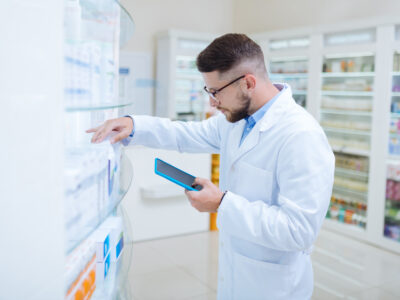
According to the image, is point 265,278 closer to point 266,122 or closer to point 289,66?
point 266,122

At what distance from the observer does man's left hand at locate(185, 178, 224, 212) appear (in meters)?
1.58

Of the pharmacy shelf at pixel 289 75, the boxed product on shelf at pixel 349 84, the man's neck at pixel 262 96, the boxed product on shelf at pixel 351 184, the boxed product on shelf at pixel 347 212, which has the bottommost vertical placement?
the boxed product on shelf at pixel 347 212

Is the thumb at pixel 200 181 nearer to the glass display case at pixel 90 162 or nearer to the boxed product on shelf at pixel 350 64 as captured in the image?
the glass display case at pixel 90 162

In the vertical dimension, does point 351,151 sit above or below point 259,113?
below

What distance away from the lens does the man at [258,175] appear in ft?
5.01

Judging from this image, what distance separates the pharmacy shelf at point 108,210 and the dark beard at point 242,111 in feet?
1.71

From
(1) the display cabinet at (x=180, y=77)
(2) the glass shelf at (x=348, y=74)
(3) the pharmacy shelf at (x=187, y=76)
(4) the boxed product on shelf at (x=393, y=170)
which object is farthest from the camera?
(3) the pharmacy shelf at (x=187, y=76)

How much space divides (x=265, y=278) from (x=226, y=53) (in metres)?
0.95

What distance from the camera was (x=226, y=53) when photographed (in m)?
1.64

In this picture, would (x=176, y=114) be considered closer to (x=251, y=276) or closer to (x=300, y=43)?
(x=300, y=43)

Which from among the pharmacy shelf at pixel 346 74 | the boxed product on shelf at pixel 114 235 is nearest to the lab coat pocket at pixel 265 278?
the boxed product on shelf at pixel 114 235

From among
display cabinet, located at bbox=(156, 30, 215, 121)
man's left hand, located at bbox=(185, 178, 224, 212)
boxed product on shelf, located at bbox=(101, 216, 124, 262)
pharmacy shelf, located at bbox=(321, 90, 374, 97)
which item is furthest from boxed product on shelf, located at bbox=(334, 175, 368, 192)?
boxed product on shelf, located at bbox=(101, 216, 124, 262)

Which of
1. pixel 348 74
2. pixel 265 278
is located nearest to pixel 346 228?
pixel 348 74

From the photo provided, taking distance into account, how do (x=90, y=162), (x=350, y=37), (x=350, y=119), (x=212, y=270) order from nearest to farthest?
1. (x=90, y=162)
2. (x=212, y=270)
3. (x=350, y=37)
4. (x=350, y=119)
